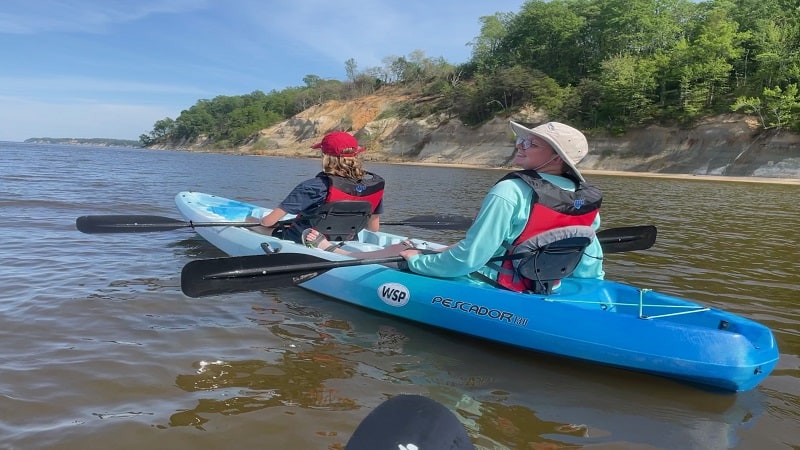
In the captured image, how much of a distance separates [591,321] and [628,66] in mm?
39694

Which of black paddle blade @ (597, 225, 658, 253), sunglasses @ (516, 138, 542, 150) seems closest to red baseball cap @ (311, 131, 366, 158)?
sunglasses @ (516, 138, 542, 150)

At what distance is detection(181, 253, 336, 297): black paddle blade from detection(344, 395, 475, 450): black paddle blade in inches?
112

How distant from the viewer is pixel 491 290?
3955 mm

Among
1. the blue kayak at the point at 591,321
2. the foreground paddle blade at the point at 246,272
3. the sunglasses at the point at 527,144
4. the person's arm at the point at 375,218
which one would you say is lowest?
the blue kayak at the point at 591,321

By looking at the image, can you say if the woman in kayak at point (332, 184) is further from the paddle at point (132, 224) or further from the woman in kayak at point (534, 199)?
the woman in kayak at point (534, 199)

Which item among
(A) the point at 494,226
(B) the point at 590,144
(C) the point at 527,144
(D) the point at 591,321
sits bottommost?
(D) the point at 591,321

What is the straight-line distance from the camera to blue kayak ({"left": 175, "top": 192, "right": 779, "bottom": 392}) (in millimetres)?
3166

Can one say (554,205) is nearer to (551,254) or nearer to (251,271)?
(551,254)

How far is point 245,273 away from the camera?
13.1ft

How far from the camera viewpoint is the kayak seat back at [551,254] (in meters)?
3.67

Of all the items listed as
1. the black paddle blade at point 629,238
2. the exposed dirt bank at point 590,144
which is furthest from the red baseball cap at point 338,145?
the exposed dirt bank at point 590,144

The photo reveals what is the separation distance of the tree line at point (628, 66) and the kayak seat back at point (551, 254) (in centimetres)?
3206

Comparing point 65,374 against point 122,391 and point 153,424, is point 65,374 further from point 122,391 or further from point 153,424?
point 153,424

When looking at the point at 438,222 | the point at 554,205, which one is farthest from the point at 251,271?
the point at 438,222
